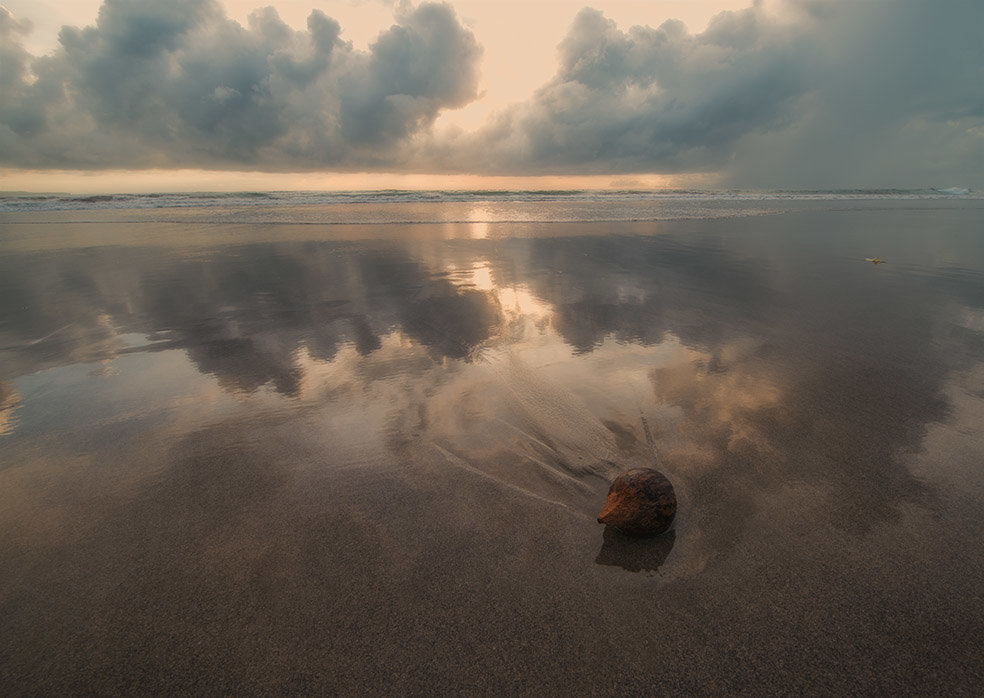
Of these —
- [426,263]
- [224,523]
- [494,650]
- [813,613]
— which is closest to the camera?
[494,650]

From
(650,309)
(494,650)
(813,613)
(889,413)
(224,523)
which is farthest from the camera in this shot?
(650,309)

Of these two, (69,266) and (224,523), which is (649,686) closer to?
(224,523)

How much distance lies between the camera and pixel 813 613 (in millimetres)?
2043

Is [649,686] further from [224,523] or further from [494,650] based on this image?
[224,523]

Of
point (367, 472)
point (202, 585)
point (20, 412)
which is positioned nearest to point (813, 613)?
point (367, 472)

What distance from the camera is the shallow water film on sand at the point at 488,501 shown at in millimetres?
1889

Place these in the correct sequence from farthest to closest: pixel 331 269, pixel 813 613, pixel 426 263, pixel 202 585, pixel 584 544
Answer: pixel 426 263 < pixel 331 269 < pixel 584 544 < pixel 202 585 < pixel 813 613

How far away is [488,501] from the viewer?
2.79 meters

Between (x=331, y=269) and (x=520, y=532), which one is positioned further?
(x=331, y=269)

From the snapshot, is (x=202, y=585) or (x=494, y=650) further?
(x=202, y=585)

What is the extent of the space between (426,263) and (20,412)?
8.03 metres

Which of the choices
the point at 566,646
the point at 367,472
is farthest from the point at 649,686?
the point at 367,472

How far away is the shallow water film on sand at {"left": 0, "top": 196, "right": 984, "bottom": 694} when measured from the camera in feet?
6.20

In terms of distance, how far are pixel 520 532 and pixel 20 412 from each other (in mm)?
4579
